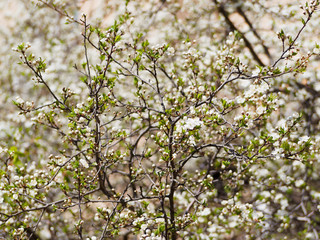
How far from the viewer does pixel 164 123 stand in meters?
3.29

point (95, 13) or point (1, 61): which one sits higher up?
point (95, 13)

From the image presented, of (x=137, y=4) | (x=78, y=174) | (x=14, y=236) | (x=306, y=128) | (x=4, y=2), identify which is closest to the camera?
(x=78, y=174)

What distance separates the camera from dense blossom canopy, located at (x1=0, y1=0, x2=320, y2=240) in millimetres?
3389

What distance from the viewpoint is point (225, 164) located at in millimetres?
3426

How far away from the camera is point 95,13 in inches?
405

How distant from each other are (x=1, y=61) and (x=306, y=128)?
955 centimetres

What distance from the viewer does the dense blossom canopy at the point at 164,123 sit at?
3.39 m

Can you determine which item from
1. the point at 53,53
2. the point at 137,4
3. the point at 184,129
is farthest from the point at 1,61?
the point at 184,129

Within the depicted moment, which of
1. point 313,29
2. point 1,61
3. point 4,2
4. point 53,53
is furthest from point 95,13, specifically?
point 313,29

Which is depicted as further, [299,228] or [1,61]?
[1,61]

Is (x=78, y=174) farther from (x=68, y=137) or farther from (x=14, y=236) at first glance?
(x=14, y=236)

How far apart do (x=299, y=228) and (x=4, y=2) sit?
12935 mm

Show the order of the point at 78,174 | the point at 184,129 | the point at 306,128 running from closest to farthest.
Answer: the point at 184,129
the point at 78,174
the point at 306,128

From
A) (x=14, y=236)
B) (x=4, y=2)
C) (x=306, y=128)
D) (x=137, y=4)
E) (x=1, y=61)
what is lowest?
(x=14, y=236)
